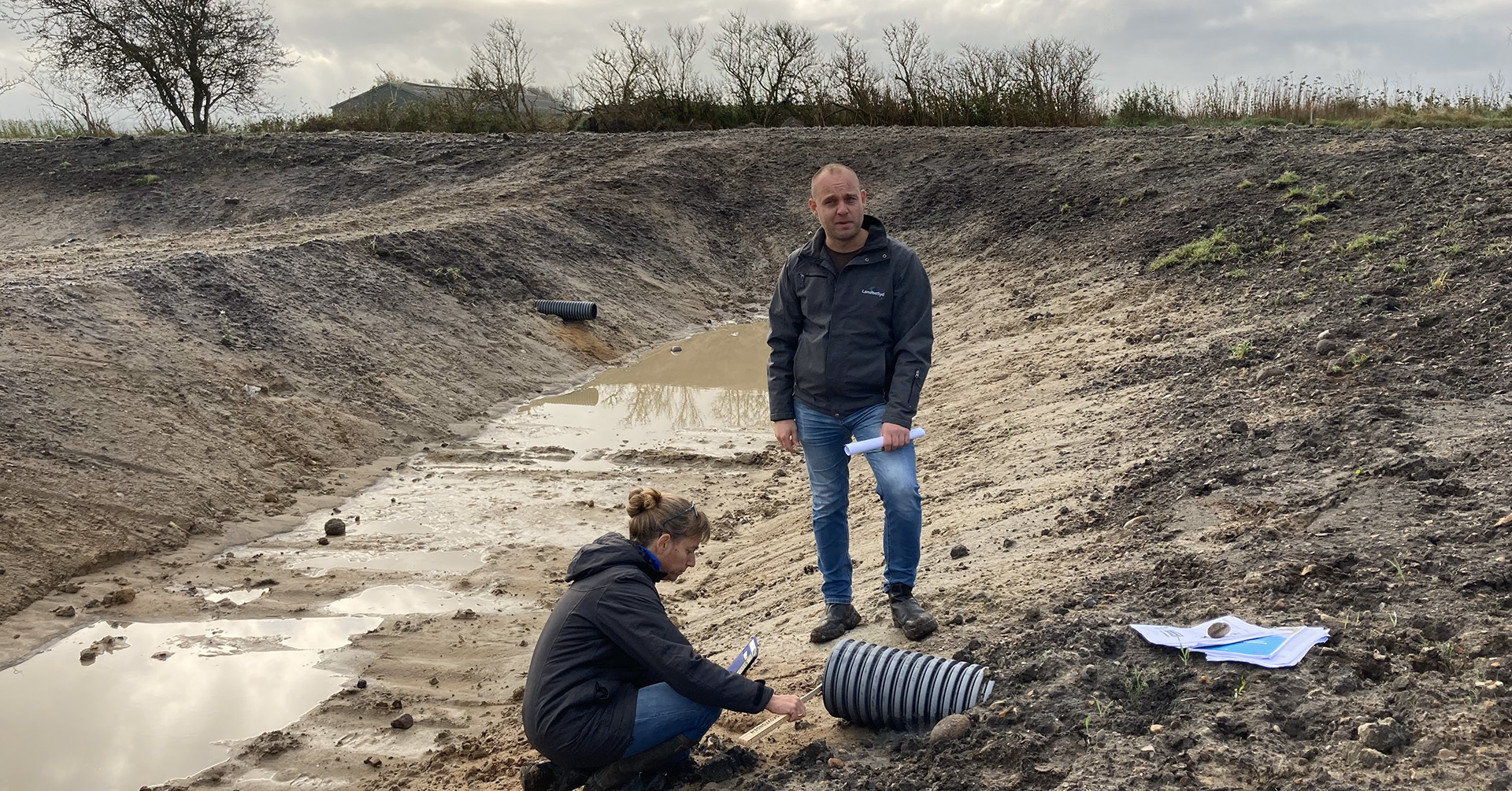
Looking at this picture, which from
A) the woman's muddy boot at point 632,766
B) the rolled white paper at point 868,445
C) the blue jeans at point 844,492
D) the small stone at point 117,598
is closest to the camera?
the woman's muddy boot at point 632,766

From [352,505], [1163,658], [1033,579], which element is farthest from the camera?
[352,505]

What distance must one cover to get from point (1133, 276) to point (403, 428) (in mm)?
7835

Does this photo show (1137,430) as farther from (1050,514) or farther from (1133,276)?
(1133,276)

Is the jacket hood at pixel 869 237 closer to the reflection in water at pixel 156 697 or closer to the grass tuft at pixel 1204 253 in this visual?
the reflection in water at pixel 156 697

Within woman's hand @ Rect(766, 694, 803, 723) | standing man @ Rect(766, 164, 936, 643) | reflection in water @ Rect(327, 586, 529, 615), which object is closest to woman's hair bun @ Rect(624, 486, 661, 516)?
woman's hand @ Rect(766, 694, 803, 723)

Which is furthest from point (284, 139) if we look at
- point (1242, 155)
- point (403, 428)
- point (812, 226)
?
point (1242, 155)

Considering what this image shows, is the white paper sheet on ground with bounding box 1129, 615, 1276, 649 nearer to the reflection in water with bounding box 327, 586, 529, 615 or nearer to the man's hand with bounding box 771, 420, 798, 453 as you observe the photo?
the man's hand with bounding box 771, 420, 798, 453

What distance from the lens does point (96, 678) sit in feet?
18.8

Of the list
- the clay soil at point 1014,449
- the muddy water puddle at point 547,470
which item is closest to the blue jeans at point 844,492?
the clay soil at point 1014,449

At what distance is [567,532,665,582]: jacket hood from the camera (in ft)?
12.3

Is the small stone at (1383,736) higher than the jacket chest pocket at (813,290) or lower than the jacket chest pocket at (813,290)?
lower

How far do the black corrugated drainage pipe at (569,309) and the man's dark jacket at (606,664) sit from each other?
34.6 ft

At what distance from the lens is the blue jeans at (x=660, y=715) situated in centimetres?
383

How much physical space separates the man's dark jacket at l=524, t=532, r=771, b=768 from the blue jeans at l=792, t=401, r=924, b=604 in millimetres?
1100
